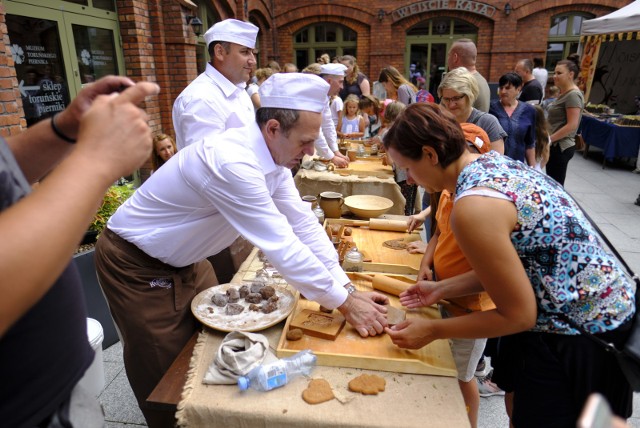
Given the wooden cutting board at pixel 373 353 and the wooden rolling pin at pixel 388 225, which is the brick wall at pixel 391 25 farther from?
the wooden cutting board at pixel 373 353

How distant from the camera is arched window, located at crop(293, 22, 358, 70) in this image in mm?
13273

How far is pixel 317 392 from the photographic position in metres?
1.36

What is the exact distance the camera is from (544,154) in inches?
165

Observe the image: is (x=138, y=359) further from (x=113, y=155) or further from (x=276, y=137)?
(x=113, y=155)

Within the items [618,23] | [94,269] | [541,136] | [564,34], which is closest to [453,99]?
[541,136]

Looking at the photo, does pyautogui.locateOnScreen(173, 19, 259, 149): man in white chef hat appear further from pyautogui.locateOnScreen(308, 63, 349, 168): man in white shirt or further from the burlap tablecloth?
the burlap tablecloth

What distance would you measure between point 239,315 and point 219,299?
14 centimetres

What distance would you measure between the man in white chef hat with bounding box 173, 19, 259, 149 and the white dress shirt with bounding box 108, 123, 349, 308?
4.59ft

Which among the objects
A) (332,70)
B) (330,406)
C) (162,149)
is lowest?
(330,406)

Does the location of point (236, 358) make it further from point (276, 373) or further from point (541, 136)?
point (541, 136)

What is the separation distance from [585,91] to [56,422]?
39.4 ft

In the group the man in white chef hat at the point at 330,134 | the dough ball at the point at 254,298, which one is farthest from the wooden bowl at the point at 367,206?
the dough ball at the point at 254,298

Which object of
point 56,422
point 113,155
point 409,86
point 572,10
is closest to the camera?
point 113,155

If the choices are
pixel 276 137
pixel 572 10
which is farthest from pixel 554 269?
pixel 572 10
